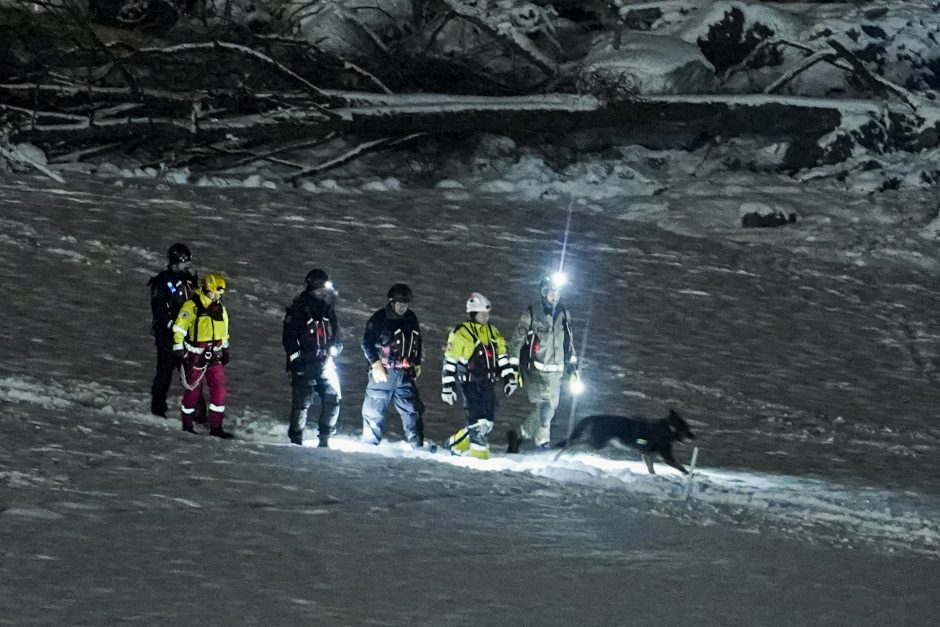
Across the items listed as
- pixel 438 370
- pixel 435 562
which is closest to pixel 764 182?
pixel 438 370

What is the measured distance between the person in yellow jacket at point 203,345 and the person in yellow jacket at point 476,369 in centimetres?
165

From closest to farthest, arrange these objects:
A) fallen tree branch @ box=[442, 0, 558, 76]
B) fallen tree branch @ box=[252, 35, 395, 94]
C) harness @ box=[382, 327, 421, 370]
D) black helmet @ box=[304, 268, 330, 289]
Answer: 1. black helmet @ box=[304, 268, 330, 289]
2. harness @ box=[382, 327, 421, 370]
3. fallen tree branch @ box=[252, 35, 395, 94]
4. fallen tree branch @ box=[442, 0, 558, 76]

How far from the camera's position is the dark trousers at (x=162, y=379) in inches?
468

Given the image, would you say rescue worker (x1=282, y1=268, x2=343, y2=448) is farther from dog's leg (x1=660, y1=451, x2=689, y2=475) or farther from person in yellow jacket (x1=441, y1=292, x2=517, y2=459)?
dog's leg (x1=660, y1=451, x2=689, y2=475)

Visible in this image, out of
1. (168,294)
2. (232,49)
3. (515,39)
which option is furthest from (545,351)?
(515,39)

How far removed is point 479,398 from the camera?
11.9 meters

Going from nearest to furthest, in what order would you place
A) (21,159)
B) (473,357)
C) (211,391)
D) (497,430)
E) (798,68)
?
(211,391), (473,357), (497,430), (21,159), (798,68)

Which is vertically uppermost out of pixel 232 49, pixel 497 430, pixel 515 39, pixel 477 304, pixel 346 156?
pixel 515 39

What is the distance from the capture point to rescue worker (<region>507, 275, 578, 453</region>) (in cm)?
1227

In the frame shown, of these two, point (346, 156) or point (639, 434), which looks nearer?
point (639, 434)

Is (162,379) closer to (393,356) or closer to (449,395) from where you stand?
(393,356)

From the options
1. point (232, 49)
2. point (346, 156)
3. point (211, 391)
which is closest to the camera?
point (211, 391)

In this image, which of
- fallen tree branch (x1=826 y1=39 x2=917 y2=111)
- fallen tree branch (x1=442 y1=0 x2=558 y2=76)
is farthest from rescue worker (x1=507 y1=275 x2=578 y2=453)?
fallen tree branch (x1=826 y1=39 x2=917 y2=111)

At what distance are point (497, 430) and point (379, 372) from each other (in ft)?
7.07
